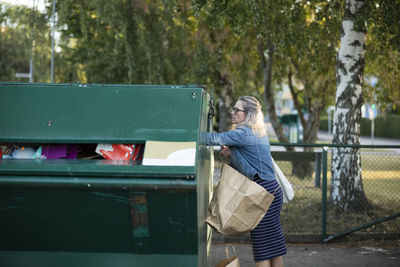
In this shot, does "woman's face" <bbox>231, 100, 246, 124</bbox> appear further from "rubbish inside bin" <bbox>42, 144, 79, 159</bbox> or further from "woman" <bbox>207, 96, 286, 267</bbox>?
"rubbish inside bin" <bbox>42, 144, 79, 159</bbox>

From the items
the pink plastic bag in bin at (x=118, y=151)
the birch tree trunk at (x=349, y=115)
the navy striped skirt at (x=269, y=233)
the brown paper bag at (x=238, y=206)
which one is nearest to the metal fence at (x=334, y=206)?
the birch tree trunk at (x=349, y=115)

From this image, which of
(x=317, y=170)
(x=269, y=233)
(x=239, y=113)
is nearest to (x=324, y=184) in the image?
(x=317, y=170)

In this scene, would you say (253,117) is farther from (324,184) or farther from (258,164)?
(324,184)

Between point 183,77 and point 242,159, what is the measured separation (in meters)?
9.07

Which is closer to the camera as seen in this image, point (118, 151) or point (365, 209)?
→ point (118, 151)

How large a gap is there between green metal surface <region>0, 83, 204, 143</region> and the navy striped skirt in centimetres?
95

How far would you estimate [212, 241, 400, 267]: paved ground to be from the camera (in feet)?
16.3

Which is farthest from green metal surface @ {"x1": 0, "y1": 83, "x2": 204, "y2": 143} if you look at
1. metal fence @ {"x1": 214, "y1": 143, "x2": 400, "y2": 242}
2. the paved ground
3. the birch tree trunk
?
the birch tree trunk

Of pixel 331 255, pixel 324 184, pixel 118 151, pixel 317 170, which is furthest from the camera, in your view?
pixel 317 170

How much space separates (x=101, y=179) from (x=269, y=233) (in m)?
1.53

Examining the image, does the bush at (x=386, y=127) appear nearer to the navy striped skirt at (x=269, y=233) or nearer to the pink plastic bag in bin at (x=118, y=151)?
the navy striped skirt at (x=269, y=233)

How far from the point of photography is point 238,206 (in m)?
3.16

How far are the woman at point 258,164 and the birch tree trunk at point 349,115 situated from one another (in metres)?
3.13

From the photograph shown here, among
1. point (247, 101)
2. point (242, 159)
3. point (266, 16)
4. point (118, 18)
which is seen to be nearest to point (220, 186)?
point (242, 159)
